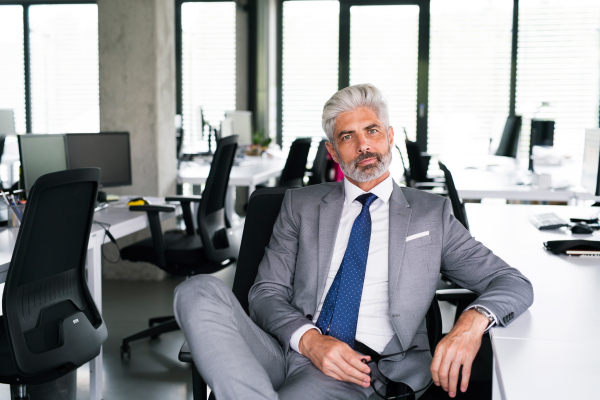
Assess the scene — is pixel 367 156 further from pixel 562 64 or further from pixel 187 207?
pixel 562 64

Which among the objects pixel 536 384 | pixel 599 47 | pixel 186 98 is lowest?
pixel 536 384

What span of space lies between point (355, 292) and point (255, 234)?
414 millimetres

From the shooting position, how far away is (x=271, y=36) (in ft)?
29.3

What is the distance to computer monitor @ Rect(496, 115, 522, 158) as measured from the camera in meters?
6.55

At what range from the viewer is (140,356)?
345 centimetres

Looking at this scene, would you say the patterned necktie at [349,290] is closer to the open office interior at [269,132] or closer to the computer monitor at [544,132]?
the open office interior at [269,132]

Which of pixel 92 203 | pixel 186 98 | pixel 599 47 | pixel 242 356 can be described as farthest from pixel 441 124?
pixel 242 356

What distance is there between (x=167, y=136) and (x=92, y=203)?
8.51 ft

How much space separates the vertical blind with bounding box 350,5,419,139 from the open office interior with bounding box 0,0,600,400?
0.02m

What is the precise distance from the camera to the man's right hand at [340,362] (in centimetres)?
166

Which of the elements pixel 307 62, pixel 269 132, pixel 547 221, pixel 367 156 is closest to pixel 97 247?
pixel 367 156

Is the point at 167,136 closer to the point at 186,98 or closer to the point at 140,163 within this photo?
the point at 140,163

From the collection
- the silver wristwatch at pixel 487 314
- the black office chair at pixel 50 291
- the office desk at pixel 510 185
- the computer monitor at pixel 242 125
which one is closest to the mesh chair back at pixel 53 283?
the black office chair at pixel 50 291

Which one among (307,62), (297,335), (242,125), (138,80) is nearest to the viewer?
(297,335)
